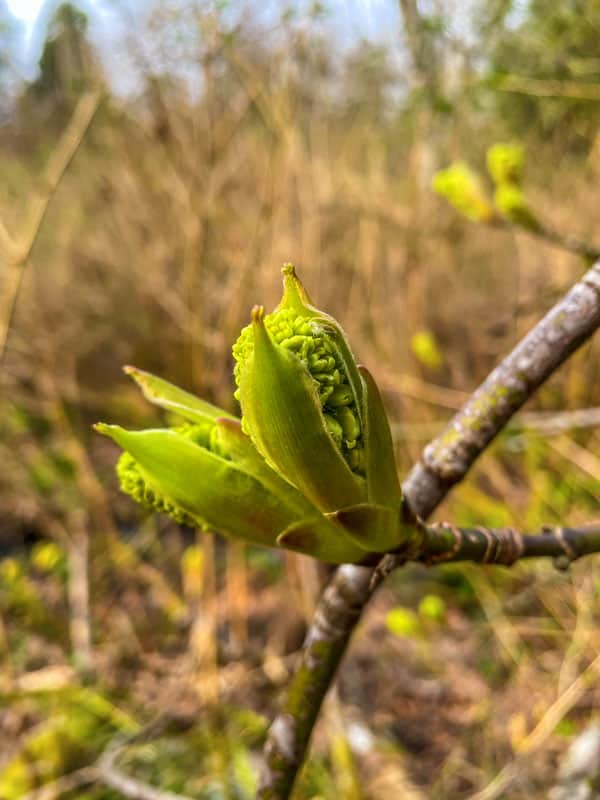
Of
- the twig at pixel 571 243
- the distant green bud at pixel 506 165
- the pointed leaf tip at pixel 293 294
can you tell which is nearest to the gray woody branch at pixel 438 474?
the pointed leaf tip at pixel 293 294

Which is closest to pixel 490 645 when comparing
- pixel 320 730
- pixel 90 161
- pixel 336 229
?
pixel 320 730

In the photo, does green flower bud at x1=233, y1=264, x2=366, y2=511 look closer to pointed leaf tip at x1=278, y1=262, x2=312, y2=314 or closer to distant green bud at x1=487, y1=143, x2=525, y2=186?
pointed leaf tip at x1=278, y1=262, x2=312, y2=314

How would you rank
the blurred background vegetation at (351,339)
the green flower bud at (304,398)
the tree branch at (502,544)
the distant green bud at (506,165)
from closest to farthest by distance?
the green flower bud at (304,398) < the tree branch at (502,544) < the distant green bud at (506,165) < the blurred background vegetation at (351,339)

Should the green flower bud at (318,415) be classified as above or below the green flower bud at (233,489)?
above

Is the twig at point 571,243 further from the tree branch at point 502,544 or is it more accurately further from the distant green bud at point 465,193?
the tree branch at point 502,544

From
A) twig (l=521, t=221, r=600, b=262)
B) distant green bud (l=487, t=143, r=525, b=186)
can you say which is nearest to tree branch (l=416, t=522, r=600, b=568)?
twig (l=521, t=221, r=600, b=262)

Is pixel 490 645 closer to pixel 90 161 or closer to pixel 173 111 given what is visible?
pixel 173 111
